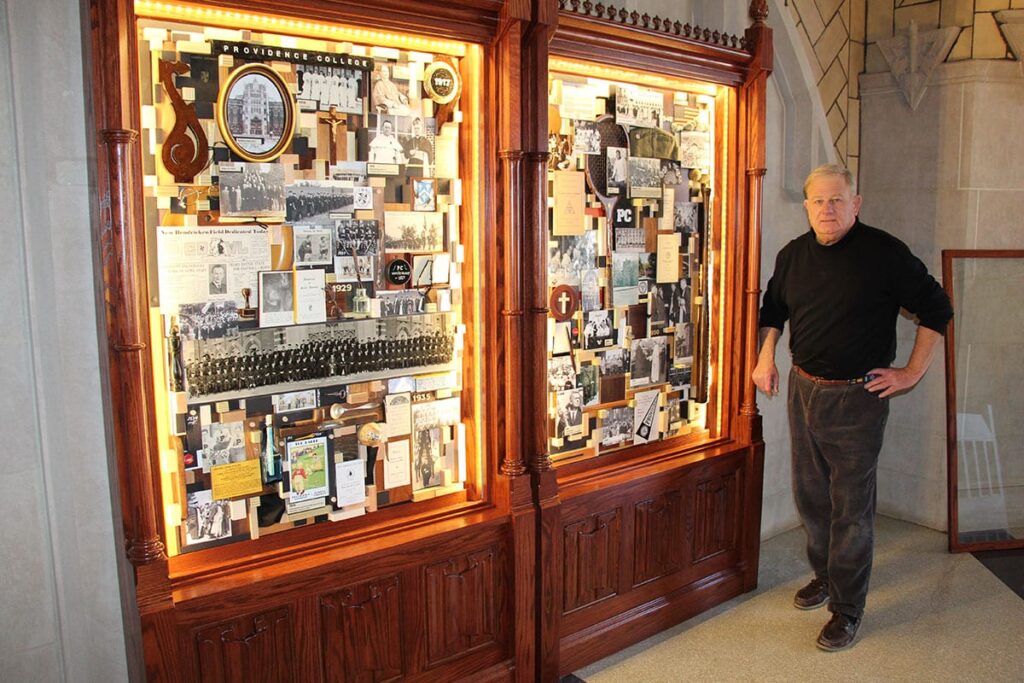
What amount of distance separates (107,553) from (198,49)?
137 cm

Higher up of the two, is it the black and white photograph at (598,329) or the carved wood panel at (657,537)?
the black and white photograph at (598,329)

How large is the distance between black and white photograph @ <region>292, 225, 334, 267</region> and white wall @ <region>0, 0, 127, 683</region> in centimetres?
53

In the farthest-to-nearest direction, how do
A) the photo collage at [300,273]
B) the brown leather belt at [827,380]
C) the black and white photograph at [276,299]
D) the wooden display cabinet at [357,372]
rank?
the brown leather belt at [827,380] → the black and white photograph at [276,299] → the photo collage at [300,273] → the wooden display cabinet at [357,372]

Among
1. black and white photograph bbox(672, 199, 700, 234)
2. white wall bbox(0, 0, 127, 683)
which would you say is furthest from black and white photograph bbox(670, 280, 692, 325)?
white wall bbox(0, 0, 127, 683)

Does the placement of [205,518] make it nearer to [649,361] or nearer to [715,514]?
[649,361]

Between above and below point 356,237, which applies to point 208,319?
below

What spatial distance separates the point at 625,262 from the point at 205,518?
1.71 m

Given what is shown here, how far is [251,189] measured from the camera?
2.12 m

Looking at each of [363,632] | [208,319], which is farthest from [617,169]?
[363,632]

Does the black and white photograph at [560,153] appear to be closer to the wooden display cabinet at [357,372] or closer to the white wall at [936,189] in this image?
the wooden display cabinet at [357,372]

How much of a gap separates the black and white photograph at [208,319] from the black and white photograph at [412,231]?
1.63 ft

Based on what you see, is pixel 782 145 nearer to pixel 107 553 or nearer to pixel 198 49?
pixel 198 49

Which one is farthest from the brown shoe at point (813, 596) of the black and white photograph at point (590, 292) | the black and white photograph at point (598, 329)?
the black and white photograph at point (590, 292)

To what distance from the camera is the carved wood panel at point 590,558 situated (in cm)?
280
